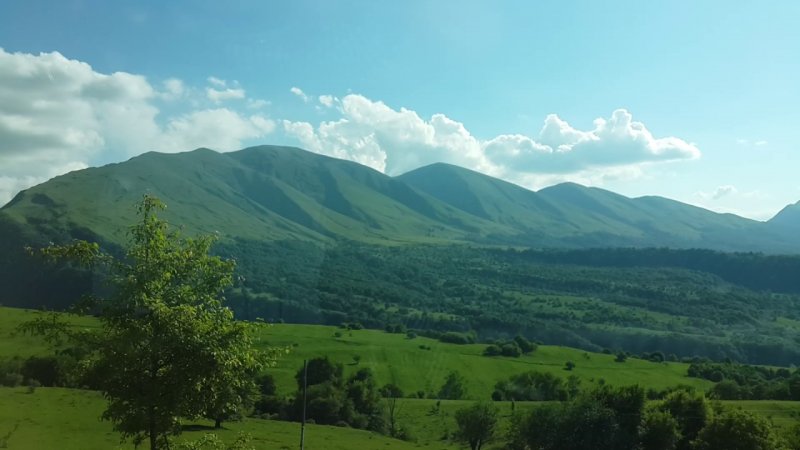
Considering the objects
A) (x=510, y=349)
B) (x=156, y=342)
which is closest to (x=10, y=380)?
(x=156, y=342)

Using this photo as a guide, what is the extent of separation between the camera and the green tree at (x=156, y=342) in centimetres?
1091

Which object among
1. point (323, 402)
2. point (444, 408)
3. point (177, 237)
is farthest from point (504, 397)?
point (177, 237)

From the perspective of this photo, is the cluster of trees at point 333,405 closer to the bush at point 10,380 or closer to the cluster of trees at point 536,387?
the cluster of trees at point 536,387

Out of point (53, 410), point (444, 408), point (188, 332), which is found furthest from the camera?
point (444, 408)

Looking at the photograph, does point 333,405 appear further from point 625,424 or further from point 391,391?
point 625,424

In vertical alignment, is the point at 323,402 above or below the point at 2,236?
below

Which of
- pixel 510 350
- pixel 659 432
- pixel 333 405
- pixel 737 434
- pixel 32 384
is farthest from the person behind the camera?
pixel 510 350

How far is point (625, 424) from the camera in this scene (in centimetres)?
6419

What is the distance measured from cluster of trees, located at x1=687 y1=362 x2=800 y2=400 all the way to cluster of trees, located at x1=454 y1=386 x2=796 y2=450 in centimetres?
2588

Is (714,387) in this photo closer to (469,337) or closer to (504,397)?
(504,397)

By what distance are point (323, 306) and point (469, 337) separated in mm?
49452

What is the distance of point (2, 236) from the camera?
6855 inches

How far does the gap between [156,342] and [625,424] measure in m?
63.9

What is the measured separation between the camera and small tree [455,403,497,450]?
7288 cm
